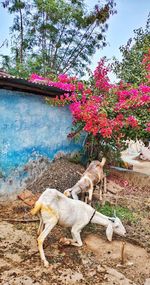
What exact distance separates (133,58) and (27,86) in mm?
9481

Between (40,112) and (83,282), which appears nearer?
(83,282)

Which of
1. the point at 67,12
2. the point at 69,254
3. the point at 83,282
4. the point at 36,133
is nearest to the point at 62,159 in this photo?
the point at 36,133

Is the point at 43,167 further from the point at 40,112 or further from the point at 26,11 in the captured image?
the point at 26,11

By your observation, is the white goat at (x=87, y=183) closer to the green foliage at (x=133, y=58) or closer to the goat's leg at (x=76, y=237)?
the goat's leg at (x=76, y=237)

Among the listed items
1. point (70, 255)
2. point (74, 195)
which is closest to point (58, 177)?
point (74, 195)

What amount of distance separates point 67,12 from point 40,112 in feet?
50.1

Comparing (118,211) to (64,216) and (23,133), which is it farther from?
(23,133)

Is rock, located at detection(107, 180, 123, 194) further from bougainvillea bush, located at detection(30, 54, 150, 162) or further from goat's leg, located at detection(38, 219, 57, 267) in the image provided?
goat's leg, located at detection(38, 219, 57, 267)

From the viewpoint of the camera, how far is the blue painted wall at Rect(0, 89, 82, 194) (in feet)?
26.8

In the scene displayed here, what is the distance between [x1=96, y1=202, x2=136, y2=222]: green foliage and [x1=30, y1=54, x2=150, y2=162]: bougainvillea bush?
2109 millimetres

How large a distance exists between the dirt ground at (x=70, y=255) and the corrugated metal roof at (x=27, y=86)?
10.5 feet

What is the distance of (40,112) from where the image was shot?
30.1ft

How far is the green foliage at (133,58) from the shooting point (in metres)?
15.2

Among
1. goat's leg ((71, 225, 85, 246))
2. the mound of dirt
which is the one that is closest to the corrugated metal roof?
the mound of dirt
